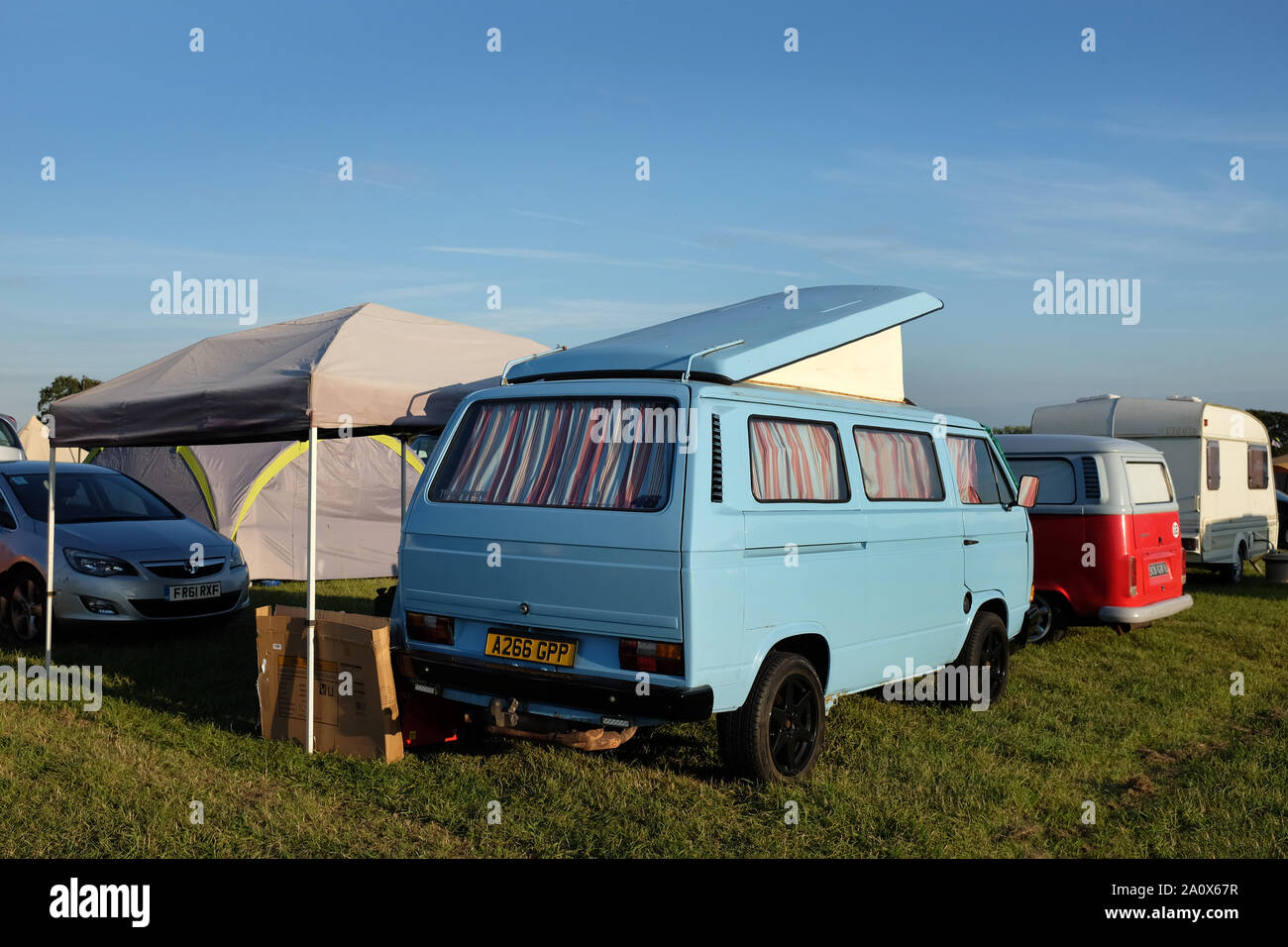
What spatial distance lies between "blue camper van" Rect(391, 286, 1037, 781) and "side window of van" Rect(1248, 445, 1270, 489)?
13.2m

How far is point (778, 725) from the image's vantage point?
5.54m

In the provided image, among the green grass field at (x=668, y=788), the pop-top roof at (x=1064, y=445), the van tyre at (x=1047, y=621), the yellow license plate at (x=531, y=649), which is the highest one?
the pop-top roof at (x=1064, y=445)

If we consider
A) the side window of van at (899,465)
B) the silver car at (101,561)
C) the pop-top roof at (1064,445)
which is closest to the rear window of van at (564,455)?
the side window of van at (899,465)

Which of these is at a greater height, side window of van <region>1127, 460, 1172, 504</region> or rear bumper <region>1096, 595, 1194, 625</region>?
side window of van <region>1127, 460, 1172, 504</region>

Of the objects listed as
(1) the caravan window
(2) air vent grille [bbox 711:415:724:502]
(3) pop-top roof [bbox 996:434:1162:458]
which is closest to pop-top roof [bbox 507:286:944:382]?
(2) air vent grille [bbox 711:415:724:502]

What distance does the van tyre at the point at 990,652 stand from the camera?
738 cm

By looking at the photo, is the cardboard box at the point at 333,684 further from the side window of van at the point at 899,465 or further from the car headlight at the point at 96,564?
the car headlight at the point at 96,564

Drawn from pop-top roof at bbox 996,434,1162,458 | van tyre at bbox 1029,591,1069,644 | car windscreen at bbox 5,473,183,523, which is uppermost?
pop-top roof at bbox 996,434,1162,458

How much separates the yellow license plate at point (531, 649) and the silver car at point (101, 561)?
523cm

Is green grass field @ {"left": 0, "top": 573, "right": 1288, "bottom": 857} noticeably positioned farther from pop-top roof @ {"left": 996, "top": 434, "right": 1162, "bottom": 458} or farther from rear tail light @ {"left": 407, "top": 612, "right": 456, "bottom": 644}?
pop-top roof @ {"left": 996, "top": 434, "right": 1162, "bottom": 458}

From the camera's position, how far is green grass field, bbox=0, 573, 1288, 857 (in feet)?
15.7

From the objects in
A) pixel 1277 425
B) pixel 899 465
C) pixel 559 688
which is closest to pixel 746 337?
pixel 899 465

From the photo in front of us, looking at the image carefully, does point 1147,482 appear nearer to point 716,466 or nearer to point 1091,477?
point 1091,477
